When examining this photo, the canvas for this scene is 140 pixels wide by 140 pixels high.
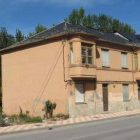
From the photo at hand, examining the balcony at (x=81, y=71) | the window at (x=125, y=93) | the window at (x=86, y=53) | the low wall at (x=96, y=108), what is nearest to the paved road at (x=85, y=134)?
the low wall at (x=96, y=108)

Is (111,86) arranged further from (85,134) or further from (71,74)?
(85,134)

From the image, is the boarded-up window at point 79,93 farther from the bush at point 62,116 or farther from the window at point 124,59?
the window at point 124,59

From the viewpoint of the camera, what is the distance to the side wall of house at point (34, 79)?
22562 millimetres

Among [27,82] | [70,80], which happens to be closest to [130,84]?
[70,80]

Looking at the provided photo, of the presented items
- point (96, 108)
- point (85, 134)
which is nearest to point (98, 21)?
point (96, 108)

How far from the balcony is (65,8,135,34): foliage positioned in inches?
921

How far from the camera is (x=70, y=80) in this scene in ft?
72.0

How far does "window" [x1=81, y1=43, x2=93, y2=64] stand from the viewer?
22355mm

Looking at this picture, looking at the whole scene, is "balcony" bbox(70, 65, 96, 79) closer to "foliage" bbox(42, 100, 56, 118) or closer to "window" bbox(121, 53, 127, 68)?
"foliage" bbox(42, 100, 56, 118)

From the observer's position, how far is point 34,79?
24.6 m

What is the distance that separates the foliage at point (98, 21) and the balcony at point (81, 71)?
2340cm

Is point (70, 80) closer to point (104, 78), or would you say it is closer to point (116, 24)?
point (104, 78)

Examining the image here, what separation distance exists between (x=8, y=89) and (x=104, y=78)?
9.72m

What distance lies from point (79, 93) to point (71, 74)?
1862 mm
